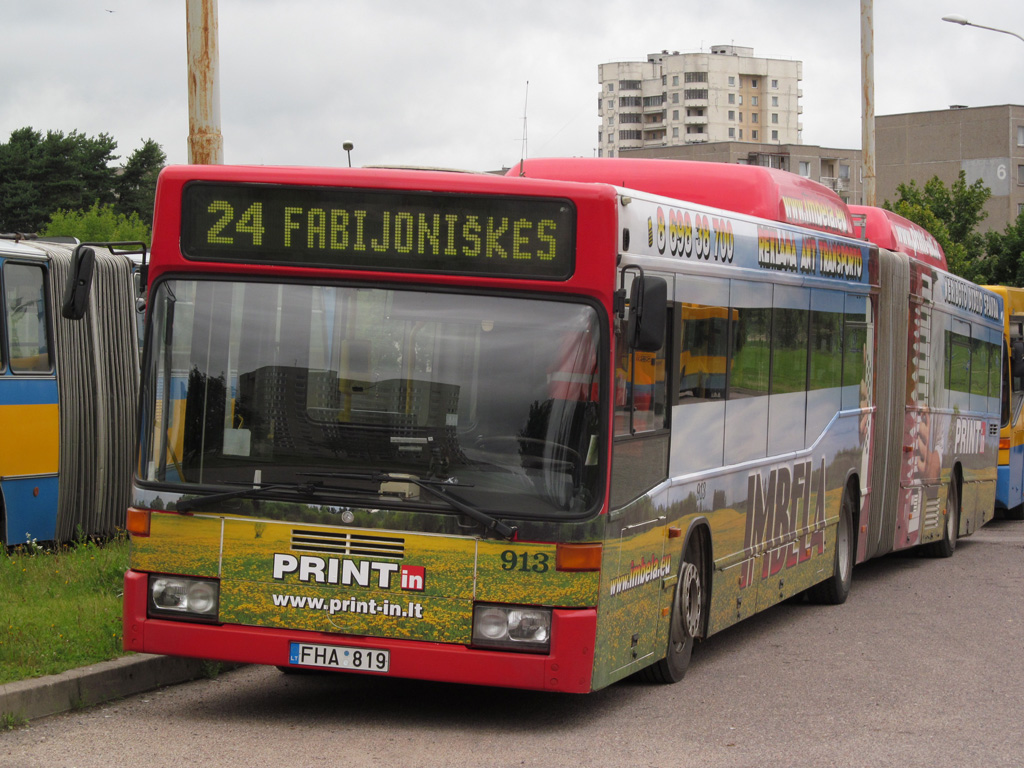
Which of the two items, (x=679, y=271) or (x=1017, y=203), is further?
(x=1017, y=203)

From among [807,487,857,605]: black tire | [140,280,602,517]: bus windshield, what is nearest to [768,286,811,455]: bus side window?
[807,487,857,605]: black tire

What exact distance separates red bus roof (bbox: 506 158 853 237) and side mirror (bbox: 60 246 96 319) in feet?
13.0

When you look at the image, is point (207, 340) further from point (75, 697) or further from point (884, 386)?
point (884, 386)

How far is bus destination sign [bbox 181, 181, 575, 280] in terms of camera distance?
24.4ft

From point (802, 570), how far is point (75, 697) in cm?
612

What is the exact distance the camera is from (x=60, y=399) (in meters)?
13.9

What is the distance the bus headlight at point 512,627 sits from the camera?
7.26 m

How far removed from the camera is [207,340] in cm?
759

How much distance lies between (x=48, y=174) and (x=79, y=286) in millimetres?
72489

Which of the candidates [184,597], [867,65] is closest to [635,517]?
[184,597]

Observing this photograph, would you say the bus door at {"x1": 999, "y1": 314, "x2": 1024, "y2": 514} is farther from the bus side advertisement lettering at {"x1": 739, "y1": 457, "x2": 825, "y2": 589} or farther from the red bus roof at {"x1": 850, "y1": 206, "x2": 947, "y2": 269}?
the bus side advertisement lettering at {"x1": 739, "y1": 457, "x2": 825, "y2": 589}

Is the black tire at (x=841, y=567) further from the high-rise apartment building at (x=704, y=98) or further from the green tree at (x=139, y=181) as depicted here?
the high-rise apartment building at (x=704, y=98)

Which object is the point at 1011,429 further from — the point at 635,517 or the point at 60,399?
the point at 635,517

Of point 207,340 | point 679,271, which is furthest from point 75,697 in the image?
point 679,271
